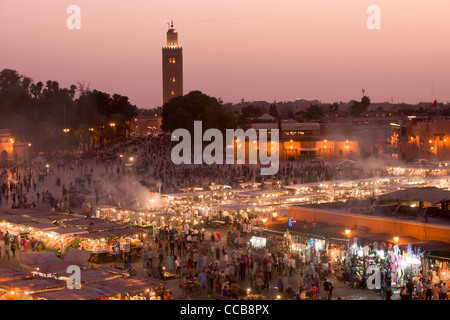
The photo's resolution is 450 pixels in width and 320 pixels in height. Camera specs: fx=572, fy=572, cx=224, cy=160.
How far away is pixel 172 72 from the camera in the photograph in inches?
4277

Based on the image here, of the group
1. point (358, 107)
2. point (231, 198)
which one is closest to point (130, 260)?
point (231, 198)

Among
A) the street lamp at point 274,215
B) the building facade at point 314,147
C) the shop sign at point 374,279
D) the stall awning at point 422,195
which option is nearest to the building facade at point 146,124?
the building facade at point 314,147

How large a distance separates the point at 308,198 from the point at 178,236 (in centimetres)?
641

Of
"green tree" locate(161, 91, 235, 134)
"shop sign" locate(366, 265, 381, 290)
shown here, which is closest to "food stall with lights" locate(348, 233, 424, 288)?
"shop sign" locate(366, 265, 381, 290)

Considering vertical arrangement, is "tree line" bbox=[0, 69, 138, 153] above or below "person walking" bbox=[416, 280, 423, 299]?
above

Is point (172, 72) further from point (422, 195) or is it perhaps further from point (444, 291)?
point (444, 291)

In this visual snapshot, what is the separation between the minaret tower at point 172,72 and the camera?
107000mm

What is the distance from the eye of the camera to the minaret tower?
351ft

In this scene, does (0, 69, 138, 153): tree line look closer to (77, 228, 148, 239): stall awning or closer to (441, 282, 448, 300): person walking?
(77, 228, 148, 239): stall awning

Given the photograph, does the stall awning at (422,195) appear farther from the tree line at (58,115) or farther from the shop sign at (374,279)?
the tree line at (58,115)

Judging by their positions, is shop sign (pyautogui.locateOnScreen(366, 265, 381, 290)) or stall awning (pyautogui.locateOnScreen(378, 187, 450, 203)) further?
stall awning (pyautogui.locateOnScreen(378, 187, 450, 203))

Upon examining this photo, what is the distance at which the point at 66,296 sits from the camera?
10.8 metres

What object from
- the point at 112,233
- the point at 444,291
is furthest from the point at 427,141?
the point at 444,291

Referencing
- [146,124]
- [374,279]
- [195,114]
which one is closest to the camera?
[374,279]
